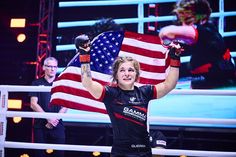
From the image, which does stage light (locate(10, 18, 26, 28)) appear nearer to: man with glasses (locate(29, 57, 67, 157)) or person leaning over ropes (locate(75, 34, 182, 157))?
man with glasses (locate(29, 57, 67, 157))

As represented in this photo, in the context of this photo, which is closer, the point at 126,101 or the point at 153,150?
the point at 126,101

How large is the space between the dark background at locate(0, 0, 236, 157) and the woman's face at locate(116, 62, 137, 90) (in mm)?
2661

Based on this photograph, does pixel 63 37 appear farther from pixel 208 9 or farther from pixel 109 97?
pixel 109 97

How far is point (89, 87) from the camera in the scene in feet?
7.87

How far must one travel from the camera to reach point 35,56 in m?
5.36

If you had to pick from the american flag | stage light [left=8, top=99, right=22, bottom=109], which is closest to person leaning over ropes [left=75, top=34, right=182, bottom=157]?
the american flag

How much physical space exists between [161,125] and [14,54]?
8.74 feet

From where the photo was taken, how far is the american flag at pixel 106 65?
335cm

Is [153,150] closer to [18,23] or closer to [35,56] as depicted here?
[35,56]

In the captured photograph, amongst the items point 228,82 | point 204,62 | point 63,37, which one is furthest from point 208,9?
point 63,37

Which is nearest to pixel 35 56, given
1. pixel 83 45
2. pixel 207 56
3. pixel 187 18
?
pixel 187 18

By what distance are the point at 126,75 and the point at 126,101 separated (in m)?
0.19

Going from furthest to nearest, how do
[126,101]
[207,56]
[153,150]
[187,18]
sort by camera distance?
[207,56], [187,18], [153,150], [126,101]

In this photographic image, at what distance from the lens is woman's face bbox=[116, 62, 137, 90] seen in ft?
7.86
